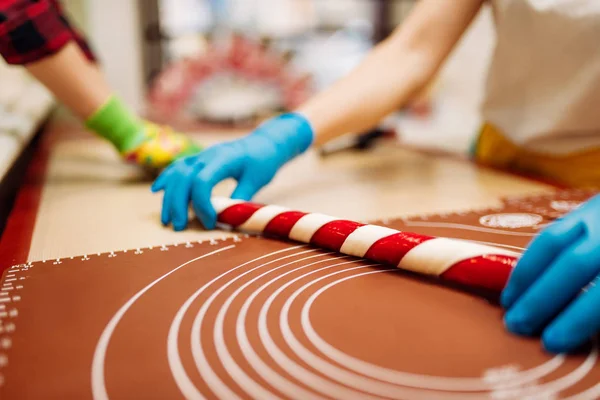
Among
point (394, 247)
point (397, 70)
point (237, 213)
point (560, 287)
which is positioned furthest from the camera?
point (397, 70)

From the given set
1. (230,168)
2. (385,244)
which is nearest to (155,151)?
(230,168)

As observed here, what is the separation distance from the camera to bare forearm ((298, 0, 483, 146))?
33.0 inches

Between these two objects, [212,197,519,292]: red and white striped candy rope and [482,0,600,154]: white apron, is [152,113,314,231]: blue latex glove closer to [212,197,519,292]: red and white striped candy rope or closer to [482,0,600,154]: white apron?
[212,197,519,292]: red and white striped candy rope

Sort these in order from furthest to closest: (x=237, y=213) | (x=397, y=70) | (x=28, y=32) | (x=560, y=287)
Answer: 1. (x=397, y=70)
2. (x=28, y=32)
3. (x=237, y=213)
4. (x=560, y=287)

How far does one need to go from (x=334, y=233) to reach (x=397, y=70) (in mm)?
428

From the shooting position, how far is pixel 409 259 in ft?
1.58

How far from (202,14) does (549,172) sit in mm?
2054

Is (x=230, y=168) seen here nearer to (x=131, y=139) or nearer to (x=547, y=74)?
(x=131, y=139)

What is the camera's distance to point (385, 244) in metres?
0.50

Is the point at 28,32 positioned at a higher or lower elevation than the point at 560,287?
higher

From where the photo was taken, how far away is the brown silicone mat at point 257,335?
13.0 inches

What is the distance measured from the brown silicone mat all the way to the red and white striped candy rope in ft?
0.04

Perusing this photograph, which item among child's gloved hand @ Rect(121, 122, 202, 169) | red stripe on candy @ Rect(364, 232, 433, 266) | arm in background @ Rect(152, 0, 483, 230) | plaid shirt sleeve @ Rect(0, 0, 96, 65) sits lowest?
child's gloved hand @ Rect(121, 122, 202, 169)

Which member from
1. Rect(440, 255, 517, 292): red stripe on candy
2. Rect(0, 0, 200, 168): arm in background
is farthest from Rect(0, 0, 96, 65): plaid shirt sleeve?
Rect(440, 255, 517, 292): red stripe on candy
